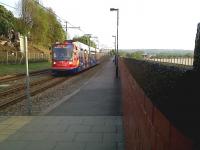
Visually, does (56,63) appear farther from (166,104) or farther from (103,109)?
(166,104)

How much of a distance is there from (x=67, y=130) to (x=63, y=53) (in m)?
25.3

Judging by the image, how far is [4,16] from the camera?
76625 mm

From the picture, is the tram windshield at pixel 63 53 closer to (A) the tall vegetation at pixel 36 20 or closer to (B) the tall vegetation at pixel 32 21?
(B) the tall vegetation at pixel 32 21

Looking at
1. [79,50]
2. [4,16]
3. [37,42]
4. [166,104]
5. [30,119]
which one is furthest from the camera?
[37,42]

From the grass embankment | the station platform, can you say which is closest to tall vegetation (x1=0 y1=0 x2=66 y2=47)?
the grass embankment

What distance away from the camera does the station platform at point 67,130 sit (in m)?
Answer: 7.30

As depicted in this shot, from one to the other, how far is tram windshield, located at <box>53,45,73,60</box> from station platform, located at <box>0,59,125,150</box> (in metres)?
20.9

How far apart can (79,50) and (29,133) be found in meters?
28.0

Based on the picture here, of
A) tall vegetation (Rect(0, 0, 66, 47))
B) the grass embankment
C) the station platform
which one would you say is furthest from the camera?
tall vegetation (Rect(0, 0, 66, 47))

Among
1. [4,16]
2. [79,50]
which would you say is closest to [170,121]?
[79,50]

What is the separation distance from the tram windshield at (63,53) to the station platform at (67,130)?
68.4ft

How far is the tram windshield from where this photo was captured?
110 ft

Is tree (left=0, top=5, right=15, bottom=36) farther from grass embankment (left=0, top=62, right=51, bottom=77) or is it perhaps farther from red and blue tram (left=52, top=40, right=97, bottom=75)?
red and blue tram (left=52, top=40, right=97, bottom=75)

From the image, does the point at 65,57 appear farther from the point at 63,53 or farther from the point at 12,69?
the point at 12,69
